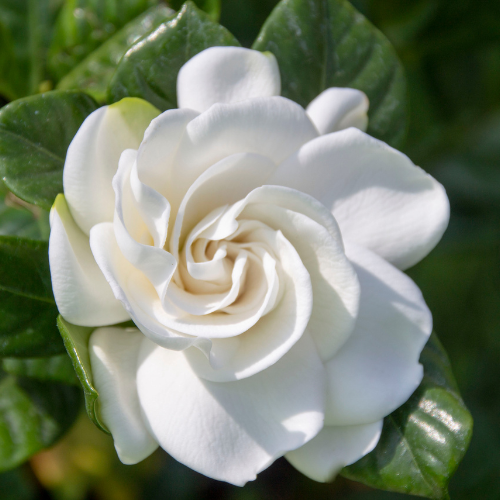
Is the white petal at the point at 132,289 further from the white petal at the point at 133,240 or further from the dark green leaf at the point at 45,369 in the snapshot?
the dark green leaf at the point at 45,369

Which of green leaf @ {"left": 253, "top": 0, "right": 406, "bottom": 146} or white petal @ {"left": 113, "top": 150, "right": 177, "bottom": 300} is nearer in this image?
white petal @ {"left": 113, "top": 150, "right": 177, "bottom": 300}

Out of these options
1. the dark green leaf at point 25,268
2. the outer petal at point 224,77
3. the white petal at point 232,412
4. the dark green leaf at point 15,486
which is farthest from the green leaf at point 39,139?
the dark green leaf at point 15,486

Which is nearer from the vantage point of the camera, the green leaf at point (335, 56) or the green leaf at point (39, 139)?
the green leaf at point (39, 139)

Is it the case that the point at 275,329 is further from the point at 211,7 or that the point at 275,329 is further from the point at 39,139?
the point at 211,7

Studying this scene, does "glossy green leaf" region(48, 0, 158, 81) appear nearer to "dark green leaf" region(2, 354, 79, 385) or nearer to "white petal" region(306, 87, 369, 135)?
"white petal" region(306, 87, 369, 135)

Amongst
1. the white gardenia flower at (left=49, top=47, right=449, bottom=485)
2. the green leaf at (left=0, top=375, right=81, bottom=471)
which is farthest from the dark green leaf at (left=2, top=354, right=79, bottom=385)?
the white gardenia flower at (left=49, top=47, right=449, bottom=485)

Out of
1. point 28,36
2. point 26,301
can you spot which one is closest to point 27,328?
point 26,301

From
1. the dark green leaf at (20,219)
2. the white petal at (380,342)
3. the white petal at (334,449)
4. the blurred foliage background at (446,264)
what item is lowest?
the blurred foliage background at (446,264)
